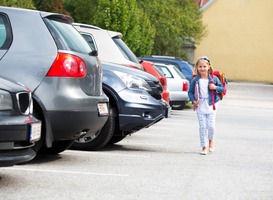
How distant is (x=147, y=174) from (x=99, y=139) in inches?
94.6

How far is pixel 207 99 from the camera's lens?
13.0 meters

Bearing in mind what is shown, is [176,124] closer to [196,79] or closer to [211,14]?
[196,79]

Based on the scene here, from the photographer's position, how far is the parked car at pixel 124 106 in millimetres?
12156

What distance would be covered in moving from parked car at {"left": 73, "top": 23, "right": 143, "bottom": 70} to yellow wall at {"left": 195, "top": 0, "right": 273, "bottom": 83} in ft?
224

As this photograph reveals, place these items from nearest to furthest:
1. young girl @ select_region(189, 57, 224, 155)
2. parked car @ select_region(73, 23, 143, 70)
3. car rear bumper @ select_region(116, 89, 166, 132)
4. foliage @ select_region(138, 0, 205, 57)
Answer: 1. car rear bumper @ select_region(116, 89, 166, 132)
2. young girl @ select_region(189, 57, 224, 155)
3. parked car @ select_region(73, 23, 143, 70)
4. foliage @ select_region(138, 0, 205, 57)

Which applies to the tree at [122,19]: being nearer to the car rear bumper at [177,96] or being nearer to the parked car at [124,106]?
the car rear bumper at [177,96]

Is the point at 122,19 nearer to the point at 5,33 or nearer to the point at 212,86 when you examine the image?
the point at 212,86

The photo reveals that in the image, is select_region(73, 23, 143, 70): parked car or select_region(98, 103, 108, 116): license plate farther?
select_region(73, 23, 143, 70): parked car

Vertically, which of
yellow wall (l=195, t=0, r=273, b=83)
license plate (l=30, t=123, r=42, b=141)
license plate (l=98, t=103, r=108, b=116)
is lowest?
yellow wall (l=195, t=0, r=273, b=83)

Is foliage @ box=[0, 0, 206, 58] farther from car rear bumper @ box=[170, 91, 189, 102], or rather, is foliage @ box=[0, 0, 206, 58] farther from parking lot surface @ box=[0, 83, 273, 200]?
parking lot surface @ box=[0, 83, 273, 200]

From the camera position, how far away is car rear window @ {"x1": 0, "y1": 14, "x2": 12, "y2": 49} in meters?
9.72

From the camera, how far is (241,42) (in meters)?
82.5

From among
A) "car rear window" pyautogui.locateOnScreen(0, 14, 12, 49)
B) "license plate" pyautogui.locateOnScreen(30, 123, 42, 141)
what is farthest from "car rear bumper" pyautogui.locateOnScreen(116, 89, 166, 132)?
"license plate" pyautogui.locateOnScreen(30, 123, 42, 141)

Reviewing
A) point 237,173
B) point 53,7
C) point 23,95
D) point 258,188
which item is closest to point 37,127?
point 23,95
